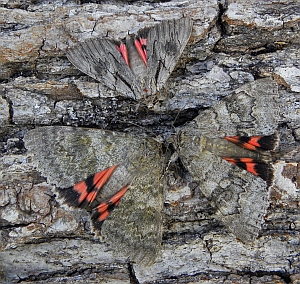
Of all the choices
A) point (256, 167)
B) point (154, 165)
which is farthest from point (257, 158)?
point (154, 165)

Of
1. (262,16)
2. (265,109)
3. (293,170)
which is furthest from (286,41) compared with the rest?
(293,170)

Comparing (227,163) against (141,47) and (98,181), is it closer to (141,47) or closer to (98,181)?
(98,181)

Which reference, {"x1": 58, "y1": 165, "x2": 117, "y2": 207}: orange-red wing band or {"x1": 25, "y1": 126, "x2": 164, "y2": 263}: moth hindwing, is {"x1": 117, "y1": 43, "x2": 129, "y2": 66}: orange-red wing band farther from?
{"x1": 58, "y1": 165, "x2": 117, "y2": 207}: orange-red wing band

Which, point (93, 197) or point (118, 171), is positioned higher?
point (118, 171)

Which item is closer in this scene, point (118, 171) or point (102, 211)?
point (102, 211)

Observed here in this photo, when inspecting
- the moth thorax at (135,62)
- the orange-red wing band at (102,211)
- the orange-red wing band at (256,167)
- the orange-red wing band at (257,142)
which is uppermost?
the moth thorax at (135,62)

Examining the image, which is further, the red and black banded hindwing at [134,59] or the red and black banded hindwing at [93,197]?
the red and black banded hindwing at [134,59]

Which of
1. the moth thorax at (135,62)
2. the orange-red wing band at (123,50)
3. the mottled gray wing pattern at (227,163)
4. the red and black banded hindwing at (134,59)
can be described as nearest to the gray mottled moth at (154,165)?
the mottled gray wing pattern at (227,163)

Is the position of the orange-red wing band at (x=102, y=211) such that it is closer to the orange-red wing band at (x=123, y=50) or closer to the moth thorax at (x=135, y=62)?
the moth thorax at (x=135, y=62)
